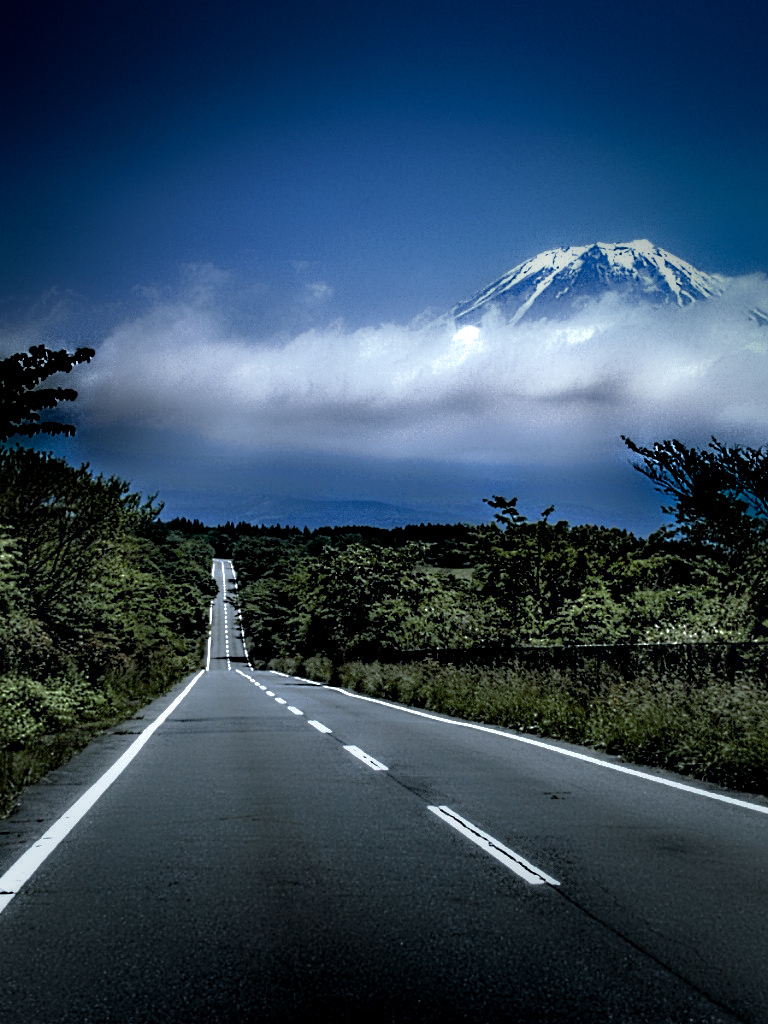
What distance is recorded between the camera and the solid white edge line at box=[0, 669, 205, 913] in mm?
5164

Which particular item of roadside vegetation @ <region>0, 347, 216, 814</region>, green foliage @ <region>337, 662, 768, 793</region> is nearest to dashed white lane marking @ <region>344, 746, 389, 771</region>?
green foliage @ <region>337, 662, 768, 793</region>

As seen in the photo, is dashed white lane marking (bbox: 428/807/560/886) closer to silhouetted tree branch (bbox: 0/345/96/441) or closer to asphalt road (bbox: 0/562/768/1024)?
asphalt road (bbox: 0/562/768/1024)

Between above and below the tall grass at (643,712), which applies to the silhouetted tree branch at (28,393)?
above

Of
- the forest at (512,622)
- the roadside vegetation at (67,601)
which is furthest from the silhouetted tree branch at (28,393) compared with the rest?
the roadside vegetation at (67,601)

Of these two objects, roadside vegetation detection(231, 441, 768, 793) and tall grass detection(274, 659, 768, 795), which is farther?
roadside vegetation detection(231, 441, 768, 793)

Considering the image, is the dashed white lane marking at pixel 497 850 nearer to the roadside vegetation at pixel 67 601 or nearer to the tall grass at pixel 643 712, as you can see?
the tall grass at pixel 643 712

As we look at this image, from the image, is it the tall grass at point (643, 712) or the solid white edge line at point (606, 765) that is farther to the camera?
the tall grass at point (643, 712)

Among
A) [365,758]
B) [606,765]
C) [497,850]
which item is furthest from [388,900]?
[365,758]

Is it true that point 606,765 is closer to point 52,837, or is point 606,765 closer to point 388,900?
point 388,900

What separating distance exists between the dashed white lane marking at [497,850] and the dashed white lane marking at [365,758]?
2673 mm

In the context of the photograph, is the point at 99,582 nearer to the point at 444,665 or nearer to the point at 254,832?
the point at 444,665

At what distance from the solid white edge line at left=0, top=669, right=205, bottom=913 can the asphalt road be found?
3cm

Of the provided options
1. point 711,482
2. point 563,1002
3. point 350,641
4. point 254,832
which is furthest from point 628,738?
point 350,641

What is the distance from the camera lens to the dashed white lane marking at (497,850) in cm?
527
